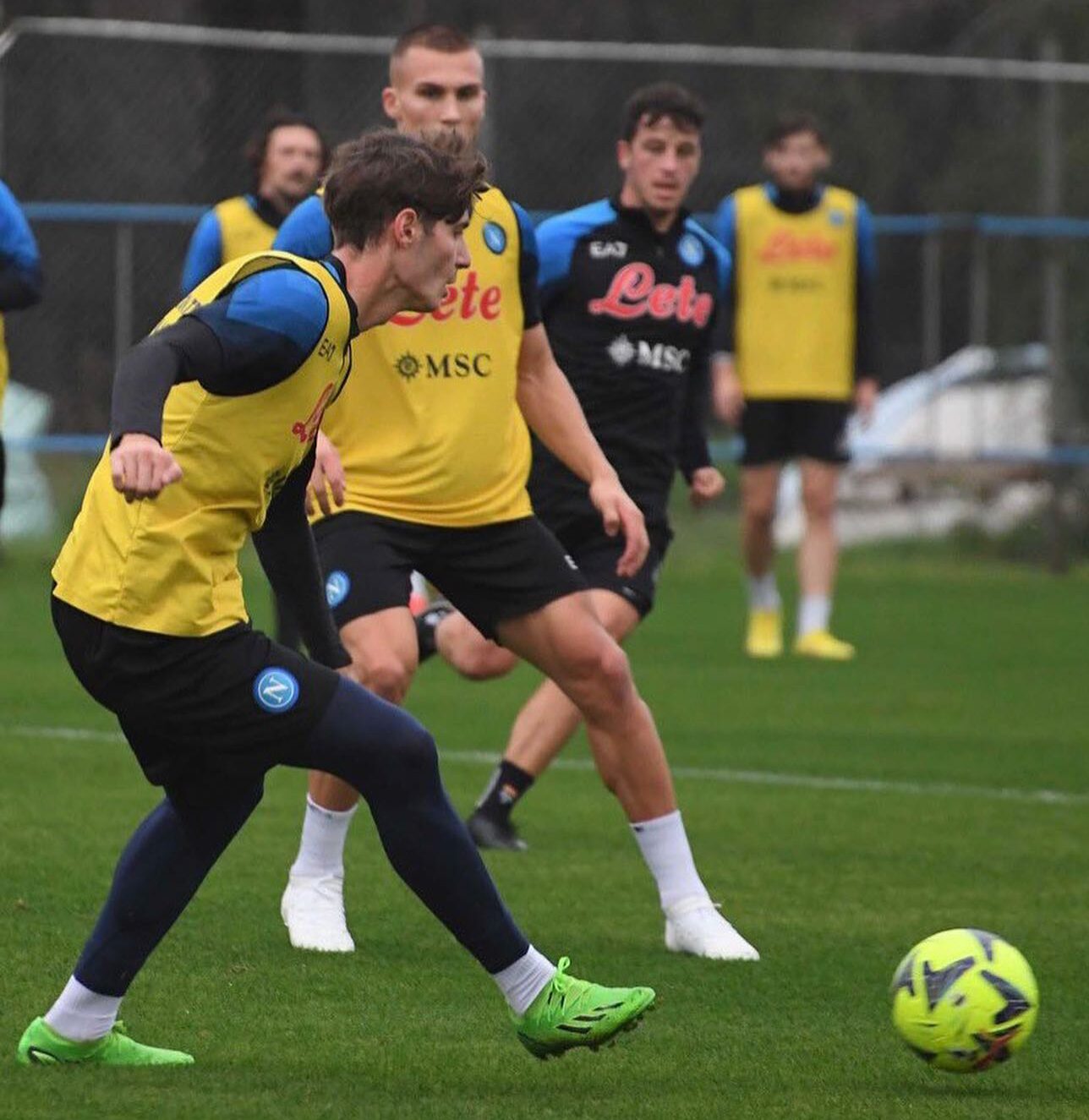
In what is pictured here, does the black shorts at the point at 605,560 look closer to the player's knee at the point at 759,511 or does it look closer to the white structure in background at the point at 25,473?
the player's knee at the point at 759,511

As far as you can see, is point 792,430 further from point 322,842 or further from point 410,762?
point 410,762

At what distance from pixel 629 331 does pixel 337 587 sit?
75.9 inches

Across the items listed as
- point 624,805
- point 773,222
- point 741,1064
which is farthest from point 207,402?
point 773,222

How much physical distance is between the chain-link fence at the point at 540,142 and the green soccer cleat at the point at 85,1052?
1110 cm

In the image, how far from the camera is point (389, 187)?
488 centimetres

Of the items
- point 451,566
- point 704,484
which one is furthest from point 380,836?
point 704,484

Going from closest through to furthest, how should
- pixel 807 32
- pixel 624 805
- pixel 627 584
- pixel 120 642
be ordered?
pixel 120 642 → pixel 624 805 → pixel 627 584 → pixel 807 32

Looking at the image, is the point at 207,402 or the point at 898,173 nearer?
the point at 207,402

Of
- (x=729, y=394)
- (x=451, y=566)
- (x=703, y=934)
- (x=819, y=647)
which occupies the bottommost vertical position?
(x=819, y=647)

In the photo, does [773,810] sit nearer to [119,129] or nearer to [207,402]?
[207,402]

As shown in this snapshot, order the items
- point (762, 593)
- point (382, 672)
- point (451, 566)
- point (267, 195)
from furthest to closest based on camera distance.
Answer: point (762, 593)
point (267, 195)
point (451, 566)
point (382, 672)

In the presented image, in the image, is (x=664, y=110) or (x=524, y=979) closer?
(x=524, y=979)

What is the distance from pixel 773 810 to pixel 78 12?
1530 centimetres

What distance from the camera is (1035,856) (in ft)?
25.7
